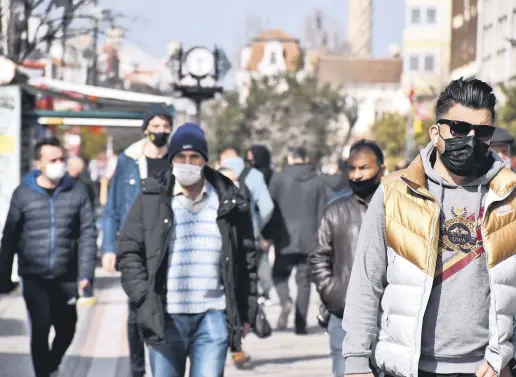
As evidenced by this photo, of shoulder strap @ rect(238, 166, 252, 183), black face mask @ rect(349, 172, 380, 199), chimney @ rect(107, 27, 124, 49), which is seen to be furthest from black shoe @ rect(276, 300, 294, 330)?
chimney @ rect(107, 27, 124, 49)

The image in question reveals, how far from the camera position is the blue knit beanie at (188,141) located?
6840 millimetres

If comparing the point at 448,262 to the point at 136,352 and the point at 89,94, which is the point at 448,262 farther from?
the point at 89,94

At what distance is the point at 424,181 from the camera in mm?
4594

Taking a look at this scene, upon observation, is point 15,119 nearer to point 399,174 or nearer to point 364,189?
point 364,189

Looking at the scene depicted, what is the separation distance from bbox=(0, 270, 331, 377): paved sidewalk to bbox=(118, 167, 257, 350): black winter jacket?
3.62 metres

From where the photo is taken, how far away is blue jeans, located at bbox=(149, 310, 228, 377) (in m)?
6.65

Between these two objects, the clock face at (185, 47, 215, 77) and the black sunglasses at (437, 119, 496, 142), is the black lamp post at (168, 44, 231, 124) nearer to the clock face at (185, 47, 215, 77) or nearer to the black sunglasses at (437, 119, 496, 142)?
the clock face at (185, 47, 215, 77)

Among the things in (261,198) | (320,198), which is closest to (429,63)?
(320,198)

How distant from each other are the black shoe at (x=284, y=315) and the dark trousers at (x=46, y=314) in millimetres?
4368

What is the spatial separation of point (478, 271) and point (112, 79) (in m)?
54.4

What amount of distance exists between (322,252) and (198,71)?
10907 mm

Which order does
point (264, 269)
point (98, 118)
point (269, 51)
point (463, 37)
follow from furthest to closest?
point (269, 51), point (463, 37), point (98, 118), point (264, 269)

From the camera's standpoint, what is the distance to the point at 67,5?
27.2 metres

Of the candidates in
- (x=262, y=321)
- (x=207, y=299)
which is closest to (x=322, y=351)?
(x=262, y=321)
